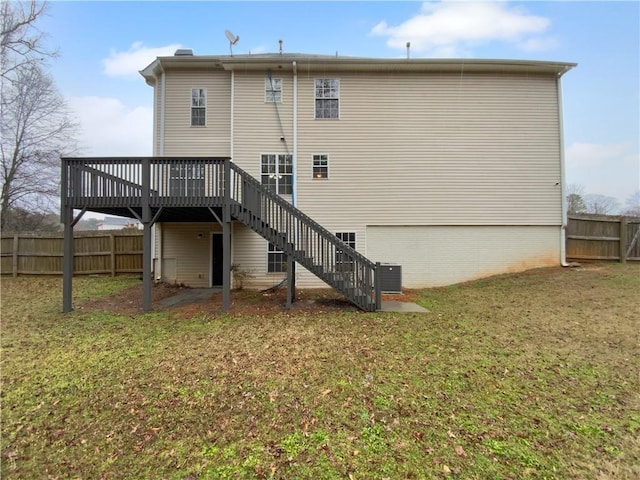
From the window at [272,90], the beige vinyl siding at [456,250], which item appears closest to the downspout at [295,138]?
the window at [272,90]

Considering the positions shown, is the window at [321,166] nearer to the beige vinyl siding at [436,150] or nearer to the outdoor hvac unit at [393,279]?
the beige vinyl siding at [436,150]

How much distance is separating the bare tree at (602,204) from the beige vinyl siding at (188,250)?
41.3 meters

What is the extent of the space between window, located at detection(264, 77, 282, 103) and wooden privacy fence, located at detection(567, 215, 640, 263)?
39.8 feet

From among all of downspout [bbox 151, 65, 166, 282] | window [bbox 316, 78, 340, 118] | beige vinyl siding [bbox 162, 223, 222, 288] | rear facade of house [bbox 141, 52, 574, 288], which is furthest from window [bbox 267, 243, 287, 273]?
window [bbox 316, 78, 340, 118]

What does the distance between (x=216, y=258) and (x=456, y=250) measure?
8989 mm

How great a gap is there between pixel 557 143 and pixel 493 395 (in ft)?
38.8

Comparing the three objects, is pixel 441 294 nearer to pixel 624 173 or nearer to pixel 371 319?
pixel 371 319

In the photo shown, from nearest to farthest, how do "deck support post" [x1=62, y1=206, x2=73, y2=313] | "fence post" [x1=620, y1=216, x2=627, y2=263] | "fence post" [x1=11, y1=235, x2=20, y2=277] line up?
1. "deck support post" [x1=62, y1=206, x2=73, y2=313]
2. "fence post" [x1=620, y1=216, x2=627, y2=263]
3. "fence post" [x1=11, y1=235, x2=20, y2=277]

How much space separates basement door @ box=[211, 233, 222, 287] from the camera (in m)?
11.6

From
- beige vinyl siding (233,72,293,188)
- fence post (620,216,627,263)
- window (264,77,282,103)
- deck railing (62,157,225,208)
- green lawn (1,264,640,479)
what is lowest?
green lawn (1,264,640,479)

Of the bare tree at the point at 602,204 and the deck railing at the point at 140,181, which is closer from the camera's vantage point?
the deck railing at the point at 140,181

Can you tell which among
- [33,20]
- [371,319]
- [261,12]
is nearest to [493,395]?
[371,319]

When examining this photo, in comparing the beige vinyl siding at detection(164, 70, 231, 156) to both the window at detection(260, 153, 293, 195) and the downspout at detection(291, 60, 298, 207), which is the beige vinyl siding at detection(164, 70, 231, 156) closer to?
the window at detection(260, 153, 293, 195)

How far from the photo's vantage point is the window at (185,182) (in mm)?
7938
